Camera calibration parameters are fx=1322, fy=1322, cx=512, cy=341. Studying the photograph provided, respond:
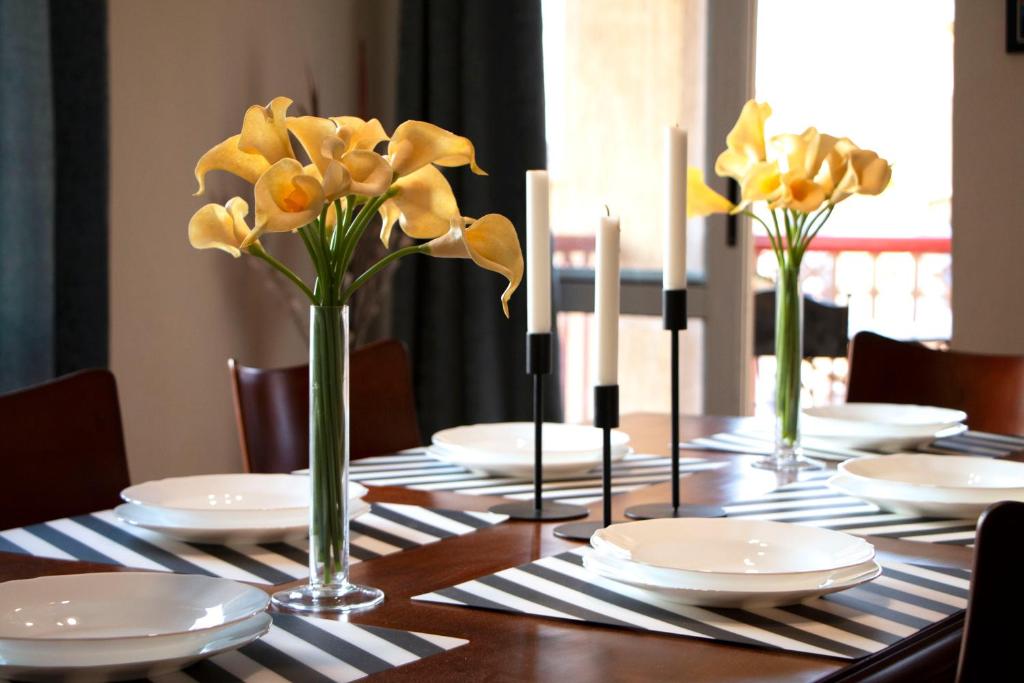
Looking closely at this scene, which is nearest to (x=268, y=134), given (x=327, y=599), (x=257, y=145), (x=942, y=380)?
(x=257, y=145)

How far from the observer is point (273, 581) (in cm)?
121

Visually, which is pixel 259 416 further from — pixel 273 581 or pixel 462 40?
pixel 462 40

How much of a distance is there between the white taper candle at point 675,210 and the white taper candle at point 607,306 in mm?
202

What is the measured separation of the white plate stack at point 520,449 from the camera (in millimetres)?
1777

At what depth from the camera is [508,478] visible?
71.4 inches

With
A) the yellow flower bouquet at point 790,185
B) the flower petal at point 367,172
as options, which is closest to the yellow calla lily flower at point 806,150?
the yellow flower bouquet at point 790,185

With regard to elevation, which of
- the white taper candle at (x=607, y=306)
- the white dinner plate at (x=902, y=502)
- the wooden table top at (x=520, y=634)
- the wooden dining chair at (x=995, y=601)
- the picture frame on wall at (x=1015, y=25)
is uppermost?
the picture frame on wall at (x=1015, y=25)

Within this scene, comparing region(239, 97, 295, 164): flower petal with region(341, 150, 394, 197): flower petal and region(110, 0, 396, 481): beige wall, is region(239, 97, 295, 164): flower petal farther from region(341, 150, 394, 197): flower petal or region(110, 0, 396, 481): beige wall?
region(110, 0, 396, 481): beige wall

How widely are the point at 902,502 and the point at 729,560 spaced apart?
14.2 inches

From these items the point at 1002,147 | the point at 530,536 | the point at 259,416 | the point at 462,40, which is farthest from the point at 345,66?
the point at 530,536

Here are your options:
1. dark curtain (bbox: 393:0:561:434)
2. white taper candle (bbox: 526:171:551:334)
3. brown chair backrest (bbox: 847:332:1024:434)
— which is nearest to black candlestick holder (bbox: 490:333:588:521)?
white taper candle (bbox: 526:171:551:334)

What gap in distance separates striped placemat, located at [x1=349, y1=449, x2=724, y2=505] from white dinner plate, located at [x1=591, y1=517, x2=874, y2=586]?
348 mm

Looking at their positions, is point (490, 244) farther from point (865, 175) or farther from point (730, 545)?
point (865, 175)

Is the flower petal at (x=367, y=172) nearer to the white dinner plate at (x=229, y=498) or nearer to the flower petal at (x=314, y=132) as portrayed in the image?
the flower petal at (x=314, y=132)
